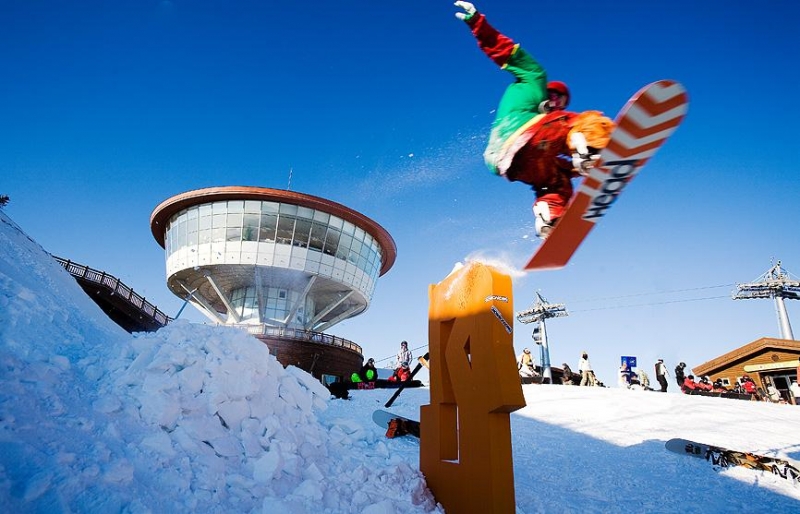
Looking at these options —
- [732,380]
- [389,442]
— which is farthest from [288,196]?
[732,380]

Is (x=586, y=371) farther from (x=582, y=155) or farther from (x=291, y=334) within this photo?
(x=291, y=334)

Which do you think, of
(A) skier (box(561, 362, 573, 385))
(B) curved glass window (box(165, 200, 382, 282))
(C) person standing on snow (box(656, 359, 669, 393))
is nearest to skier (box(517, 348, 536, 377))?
(A) skier (box(561, 362, 573, 385))

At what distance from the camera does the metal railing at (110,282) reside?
63.4 feet

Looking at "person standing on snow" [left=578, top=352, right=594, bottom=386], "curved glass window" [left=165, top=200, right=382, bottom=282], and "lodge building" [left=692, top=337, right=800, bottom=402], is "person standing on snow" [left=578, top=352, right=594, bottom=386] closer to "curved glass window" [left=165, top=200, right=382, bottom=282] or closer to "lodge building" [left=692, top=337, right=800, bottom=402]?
"lodge building" [left=692, top=337, right=800, bottom=402]

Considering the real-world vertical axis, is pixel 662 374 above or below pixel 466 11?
below

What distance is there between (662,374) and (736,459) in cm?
1043

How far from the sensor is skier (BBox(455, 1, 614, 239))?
15.1ft

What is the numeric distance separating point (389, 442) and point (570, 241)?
4.52 metres

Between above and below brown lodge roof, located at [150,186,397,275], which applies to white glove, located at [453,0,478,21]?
below

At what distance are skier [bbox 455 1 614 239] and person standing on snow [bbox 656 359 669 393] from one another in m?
13.9

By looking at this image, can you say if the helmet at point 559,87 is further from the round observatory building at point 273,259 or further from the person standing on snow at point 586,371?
the round observatory building at point 273,259

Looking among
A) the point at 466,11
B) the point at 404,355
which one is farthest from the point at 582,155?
the point at 404,355

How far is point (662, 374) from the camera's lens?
15.8m

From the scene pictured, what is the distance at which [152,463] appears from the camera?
3.84 metres
